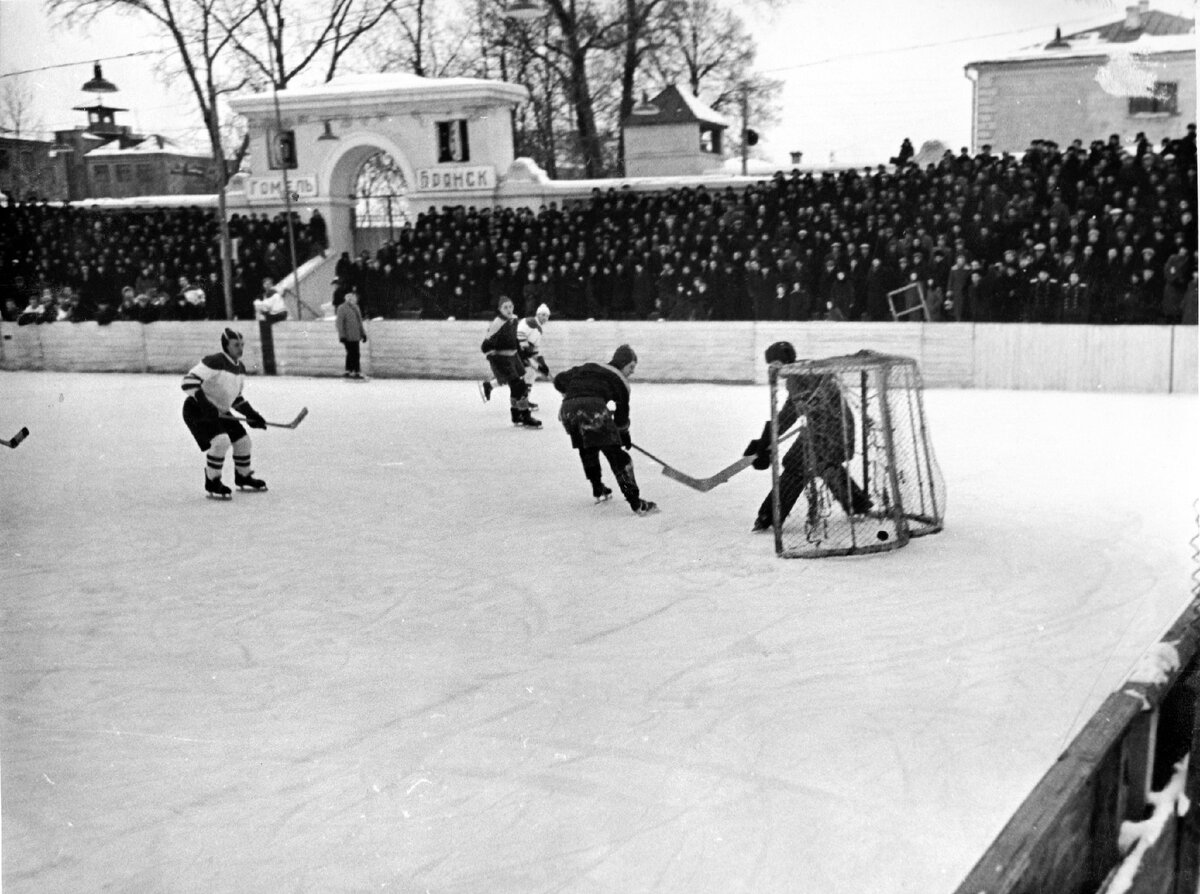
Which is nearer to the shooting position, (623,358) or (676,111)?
(623,358)

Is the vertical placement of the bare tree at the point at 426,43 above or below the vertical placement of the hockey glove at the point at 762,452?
above

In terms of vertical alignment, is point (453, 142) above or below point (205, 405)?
above

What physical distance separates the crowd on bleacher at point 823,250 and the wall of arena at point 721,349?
0.21 metres

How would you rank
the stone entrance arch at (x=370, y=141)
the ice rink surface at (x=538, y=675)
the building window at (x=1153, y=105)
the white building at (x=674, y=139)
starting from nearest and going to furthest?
the ice rink surface at (x=538, y=675)
the stone entrance arch at (x=370, y=141)
the building window at (x=1153, y=105)
the white building at (x=674, y=139)

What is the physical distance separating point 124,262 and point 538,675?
4708mm

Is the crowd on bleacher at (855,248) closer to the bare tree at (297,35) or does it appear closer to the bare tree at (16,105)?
the bare tree at (297,35)

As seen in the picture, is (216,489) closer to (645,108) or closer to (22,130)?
Answer: (22,130)

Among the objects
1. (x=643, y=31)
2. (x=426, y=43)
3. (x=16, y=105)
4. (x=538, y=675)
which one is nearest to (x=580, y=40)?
(x=643, y=31)

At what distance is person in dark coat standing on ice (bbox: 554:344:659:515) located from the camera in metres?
6.74

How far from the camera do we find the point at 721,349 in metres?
13.3

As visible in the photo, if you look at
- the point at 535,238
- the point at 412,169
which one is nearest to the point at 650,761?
the point at 535,238

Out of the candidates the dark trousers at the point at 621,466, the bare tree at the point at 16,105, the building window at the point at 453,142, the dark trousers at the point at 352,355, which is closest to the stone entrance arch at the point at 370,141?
the building window at the point at 453,142

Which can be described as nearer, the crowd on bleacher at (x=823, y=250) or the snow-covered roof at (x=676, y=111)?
the crowd on bleacher at (x=823, y=250)

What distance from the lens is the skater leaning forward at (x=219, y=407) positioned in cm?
736
